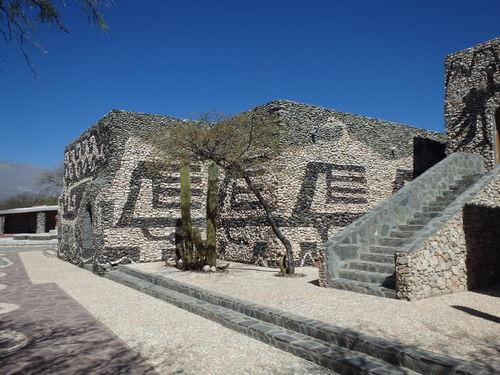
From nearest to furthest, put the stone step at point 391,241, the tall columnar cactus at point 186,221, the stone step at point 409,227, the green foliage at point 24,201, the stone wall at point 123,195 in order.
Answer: the stone step at point 391,241 < the stone step at point 409,227 < the tall columnar cactus at point 186,221 < the stone wall at point 123,195 < the green foliage at point 24,201

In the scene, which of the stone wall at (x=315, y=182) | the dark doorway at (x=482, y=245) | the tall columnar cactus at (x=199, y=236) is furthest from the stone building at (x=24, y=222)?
the dark doorway at (x=482, y=245)

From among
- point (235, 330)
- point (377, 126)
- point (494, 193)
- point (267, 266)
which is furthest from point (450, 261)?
point (377, 126)

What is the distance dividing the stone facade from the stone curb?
5.08 meters

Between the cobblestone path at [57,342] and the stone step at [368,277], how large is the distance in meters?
4.69

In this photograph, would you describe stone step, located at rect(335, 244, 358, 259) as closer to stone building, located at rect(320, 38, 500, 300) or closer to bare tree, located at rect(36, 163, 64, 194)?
stone building, located at rect(320, 38, 500, 300)

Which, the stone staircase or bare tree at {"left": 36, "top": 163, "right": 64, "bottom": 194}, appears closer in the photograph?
the stone staircase

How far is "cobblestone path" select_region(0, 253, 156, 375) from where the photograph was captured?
4.87 metres

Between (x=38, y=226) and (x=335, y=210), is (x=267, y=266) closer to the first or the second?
(x=335, y=210)

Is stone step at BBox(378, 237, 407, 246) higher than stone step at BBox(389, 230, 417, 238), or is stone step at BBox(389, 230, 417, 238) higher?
stone step at BBox(389, 230, 417, 238)

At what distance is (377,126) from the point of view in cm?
1471

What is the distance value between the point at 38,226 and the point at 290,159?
27.5 meters

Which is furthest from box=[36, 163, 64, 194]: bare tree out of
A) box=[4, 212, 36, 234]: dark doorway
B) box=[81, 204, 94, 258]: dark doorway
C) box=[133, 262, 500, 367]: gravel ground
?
box=[133, 262, 500, 367]: gravel ground

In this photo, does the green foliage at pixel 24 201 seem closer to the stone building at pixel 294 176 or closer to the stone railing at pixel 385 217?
the stone building at pixel 294 176

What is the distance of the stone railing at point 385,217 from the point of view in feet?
28.0
